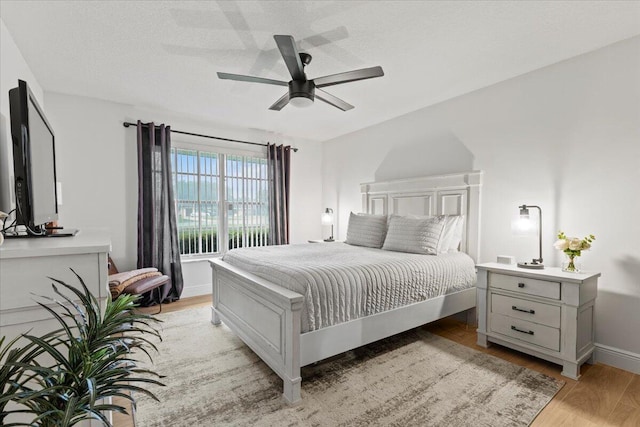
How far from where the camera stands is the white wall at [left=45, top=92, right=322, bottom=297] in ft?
11.6

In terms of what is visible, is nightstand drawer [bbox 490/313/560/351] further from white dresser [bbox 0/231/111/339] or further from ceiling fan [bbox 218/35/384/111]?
A: white dresser [bbox 0/231/111/339]

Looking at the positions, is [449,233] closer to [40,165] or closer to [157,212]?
[40,165]

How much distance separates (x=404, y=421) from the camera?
69.4 inches

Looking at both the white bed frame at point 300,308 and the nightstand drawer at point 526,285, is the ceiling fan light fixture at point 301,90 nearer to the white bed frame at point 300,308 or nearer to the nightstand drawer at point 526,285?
the white bed frame at point 300,308

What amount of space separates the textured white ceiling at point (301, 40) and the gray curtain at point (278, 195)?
1546mm

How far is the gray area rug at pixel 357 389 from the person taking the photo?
179 cm

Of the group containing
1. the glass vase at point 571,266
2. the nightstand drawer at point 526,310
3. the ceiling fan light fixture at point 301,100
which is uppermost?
the ceiling fan light fixture at point 301,100

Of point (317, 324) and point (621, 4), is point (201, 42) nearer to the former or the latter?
point (317, 324)

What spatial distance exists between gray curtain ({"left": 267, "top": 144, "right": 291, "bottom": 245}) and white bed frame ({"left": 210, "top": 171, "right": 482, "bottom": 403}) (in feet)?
6.03

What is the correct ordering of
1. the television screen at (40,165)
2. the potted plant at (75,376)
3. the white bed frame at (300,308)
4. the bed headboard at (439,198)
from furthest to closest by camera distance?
the bed headboard at (439,198)
the white bed frame at (300,308)
the television screen at (40,165)
the potted plant at (75,376)

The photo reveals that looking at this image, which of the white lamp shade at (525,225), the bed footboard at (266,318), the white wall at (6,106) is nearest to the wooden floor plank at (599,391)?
the white lamp shade at (525,225)

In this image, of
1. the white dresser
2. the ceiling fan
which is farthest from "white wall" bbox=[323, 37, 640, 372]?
the white dresser

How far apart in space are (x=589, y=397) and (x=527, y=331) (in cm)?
54

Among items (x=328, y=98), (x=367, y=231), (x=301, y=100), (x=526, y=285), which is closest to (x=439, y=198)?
(x=367, y=231)
